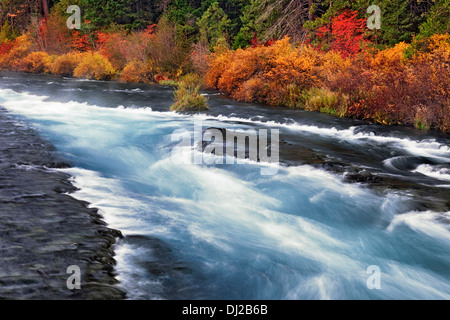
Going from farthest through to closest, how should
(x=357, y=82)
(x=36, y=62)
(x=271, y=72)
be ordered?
(x=36, y=62)
(x=271, y=72)
(x=357, y=82)

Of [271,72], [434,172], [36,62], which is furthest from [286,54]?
[36,62]

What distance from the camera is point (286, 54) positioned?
16.9 metres

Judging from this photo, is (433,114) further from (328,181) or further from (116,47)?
(116,47)

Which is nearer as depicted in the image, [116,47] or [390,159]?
[390,159]

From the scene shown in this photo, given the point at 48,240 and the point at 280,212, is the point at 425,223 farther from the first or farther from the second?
the point at 48,240

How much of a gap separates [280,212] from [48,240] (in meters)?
3.70

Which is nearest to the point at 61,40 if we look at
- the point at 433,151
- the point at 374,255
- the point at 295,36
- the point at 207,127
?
the point at 295,36

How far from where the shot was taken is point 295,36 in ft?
80.6

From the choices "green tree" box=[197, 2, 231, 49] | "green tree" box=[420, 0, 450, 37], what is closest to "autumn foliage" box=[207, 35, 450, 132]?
"green tree" box=[420, 0, 450, 37]

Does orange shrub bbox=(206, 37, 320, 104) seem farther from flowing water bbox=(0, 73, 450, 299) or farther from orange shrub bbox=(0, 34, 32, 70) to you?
orange shrub bbox=(0, 34, 32, 70)

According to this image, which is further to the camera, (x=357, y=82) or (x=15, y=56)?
(x=15, y=56)

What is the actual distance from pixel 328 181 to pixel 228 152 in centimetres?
267

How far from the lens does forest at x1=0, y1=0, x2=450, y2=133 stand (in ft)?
41.3

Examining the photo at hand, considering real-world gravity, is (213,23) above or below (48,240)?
above
